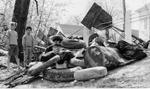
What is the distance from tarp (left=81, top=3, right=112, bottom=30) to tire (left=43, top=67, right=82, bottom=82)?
14.3 ft

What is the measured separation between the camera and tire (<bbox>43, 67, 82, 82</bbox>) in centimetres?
683

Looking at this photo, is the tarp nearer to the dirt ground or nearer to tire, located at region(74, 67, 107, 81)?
the dirt ground

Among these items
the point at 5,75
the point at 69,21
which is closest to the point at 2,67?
the point at 5,75

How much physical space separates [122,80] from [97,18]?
5.83m

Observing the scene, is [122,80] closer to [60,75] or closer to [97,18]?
[60,75]

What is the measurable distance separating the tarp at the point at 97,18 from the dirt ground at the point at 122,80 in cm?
427

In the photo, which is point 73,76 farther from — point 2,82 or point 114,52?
point 2,82

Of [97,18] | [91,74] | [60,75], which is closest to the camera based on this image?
[91,74]

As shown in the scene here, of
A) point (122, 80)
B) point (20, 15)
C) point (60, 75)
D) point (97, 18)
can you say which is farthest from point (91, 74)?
point (20, 15)

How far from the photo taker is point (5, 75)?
8406 millimetres

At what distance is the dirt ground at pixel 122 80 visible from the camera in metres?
5.40

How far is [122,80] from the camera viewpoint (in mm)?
5715

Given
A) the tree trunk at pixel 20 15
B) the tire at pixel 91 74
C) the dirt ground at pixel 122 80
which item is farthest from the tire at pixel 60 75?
the tree trunk at pixel 20 15

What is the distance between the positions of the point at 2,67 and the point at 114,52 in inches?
172
